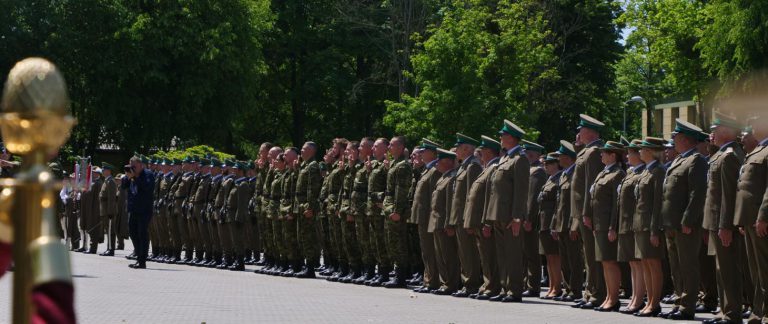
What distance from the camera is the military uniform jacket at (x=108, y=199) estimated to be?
32062 millimetres

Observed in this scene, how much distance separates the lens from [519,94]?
1786 inches

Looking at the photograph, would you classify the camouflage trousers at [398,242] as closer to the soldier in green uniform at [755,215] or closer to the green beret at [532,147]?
the green beret at [532,147]

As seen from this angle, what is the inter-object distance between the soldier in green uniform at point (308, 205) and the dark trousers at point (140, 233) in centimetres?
325

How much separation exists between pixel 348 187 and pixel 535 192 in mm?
Answer: 3341

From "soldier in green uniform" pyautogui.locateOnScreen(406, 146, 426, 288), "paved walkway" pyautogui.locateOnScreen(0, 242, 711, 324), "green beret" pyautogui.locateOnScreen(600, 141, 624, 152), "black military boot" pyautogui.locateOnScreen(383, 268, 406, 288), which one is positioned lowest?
"paved walkway" pyautogui.locateOnScreen(0, 242, 711, 324)

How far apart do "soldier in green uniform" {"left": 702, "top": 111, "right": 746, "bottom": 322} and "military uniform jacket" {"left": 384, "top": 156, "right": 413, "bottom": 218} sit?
6906 millimetres

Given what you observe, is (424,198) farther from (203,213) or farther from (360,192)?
(203,213)

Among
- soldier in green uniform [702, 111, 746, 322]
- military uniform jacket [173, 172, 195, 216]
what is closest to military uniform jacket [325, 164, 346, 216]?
military uniform jacket [173, 172, 195, 216]

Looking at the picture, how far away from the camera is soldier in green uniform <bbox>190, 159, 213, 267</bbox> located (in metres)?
27.1

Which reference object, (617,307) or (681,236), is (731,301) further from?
(617,307)

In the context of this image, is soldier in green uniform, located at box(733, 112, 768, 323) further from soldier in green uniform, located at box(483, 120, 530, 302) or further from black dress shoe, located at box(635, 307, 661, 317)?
soldier in green uniform, located at box(483, 120, 530, 302)

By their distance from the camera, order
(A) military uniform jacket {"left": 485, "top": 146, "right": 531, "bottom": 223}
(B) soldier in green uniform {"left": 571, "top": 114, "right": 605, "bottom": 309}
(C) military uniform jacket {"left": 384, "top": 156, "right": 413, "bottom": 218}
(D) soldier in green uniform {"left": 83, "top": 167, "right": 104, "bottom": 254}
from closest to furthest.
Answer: (B) soldier in green uniform {"left": 571, "top": 114, "right": 605, "bottom": 309}
(A) military uniform jacket {"left": 485, "top": 146, "right": 531, "bottom": 223}
(C) military uniform jacket {"left": 384, "top": 156, "right": 413, "bottom": 218}
(D) soldier in green uniform {"left": 83, "top": 167, "right": 104, "bottom": 254}

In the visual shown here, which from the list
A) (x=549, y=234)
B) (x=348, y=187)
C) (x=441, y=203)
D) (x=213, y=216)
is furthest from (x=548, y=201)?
(x=213, y=216)

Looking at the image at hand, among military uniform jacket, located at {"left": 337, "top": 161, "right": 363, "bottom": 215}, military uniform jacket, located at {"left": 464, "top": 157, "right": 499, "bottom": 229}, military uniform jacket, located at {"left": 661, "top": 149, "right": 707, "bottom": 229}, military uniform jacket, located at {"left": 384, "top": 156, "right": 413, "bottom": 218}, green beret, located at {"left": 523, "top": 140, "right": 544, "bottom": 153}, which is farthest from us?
military uniform jacket, located at {"left": 337, "top": 161, "right": 363, "bottom": 215}
